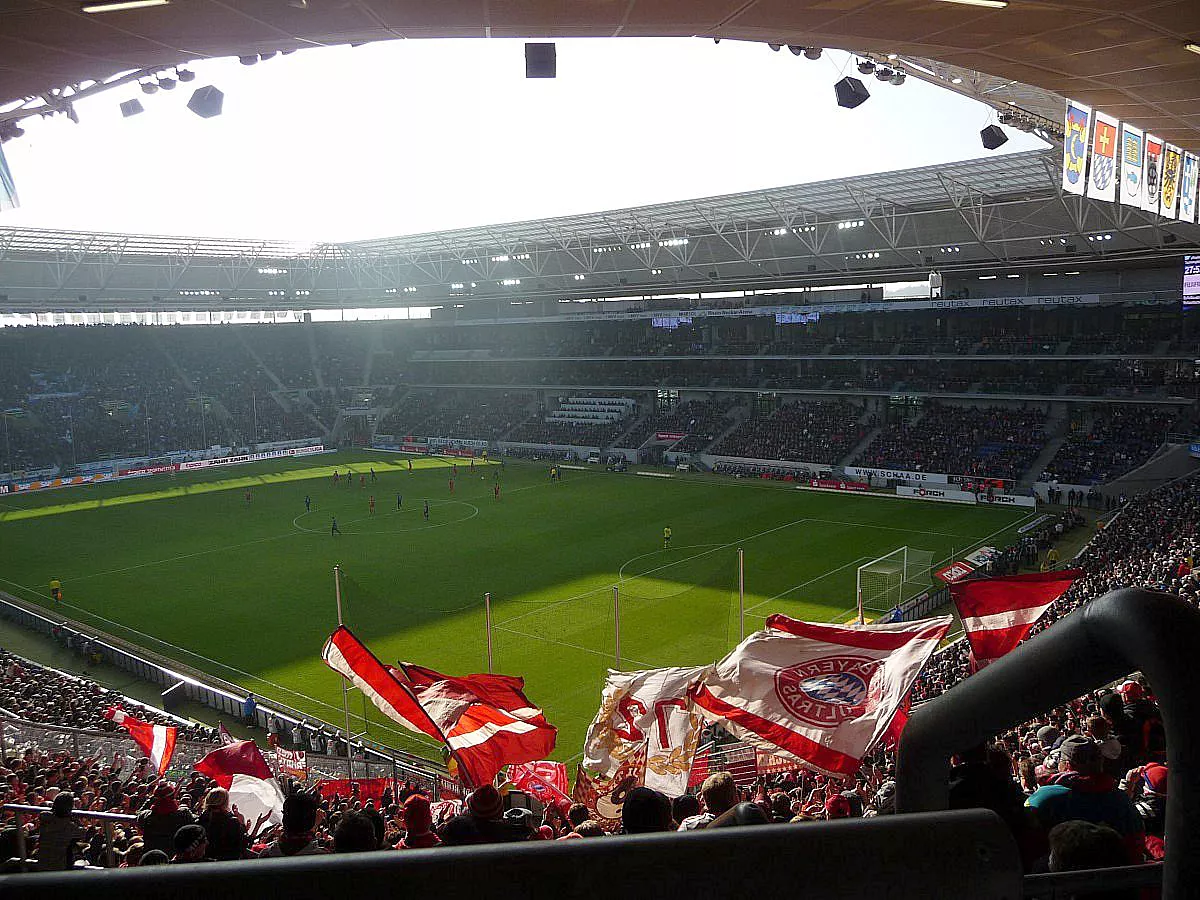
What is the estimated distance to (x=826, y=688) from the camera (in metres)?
10.2

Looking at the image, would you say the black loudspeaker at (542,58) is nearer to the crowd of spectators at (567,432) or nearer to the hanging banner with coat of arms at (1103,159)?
the hanging banner with coat of arms at (1103,159)

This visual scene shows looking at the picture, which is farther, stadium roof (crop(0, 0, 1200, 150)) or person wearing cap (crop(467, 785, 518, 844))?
stadium roof (crop(0, 0, 1200, 150))

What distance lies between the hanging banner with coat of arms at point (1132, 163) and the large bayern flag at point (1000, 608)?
279 inches

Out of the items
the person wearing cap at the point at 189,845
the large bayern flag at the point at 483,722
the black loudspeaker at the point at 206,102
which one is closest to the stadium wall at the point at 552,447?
the black loudspeaker at the point at 206,102

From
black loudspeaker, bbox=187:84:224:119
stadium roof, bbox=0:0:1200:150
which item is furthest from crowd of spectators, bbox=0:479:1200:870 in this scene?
black loudspeaker, bbox=187:84:224:119

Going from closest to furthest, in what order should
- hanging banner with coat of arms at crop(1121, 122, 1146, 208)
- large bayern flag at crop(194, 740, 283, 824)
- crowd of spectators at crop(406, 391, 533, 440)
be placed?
large bayern flag at crop(194, 740, 283, 824), hanging banner with coat of arms at crop(1121, 122, 1146, 208), crowd of spectators at crop(406, 391, 533, 440)

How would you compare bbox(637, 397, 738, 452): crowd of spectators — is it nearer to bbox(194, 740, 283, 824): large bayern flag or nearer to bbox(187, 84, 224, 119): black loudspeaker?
bbox(187, 84, 224, 119): black loudspeaker

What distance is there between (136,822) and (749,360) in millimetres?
64512

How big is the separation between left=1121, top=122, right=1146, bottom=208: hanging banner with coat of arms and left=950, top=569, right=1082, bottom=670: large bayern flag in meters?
7.10

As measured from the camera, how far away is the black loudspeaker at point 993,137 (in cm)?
2359

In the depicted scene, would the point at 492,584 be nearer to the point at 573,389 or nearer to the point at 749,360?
the point at 749,360

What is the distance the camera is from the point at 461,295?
81.6m

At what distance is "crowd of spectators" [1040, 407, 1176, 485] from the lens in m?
46.8

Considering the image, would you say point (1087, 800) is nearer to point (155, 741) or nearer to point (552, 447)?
point (155, 741)
